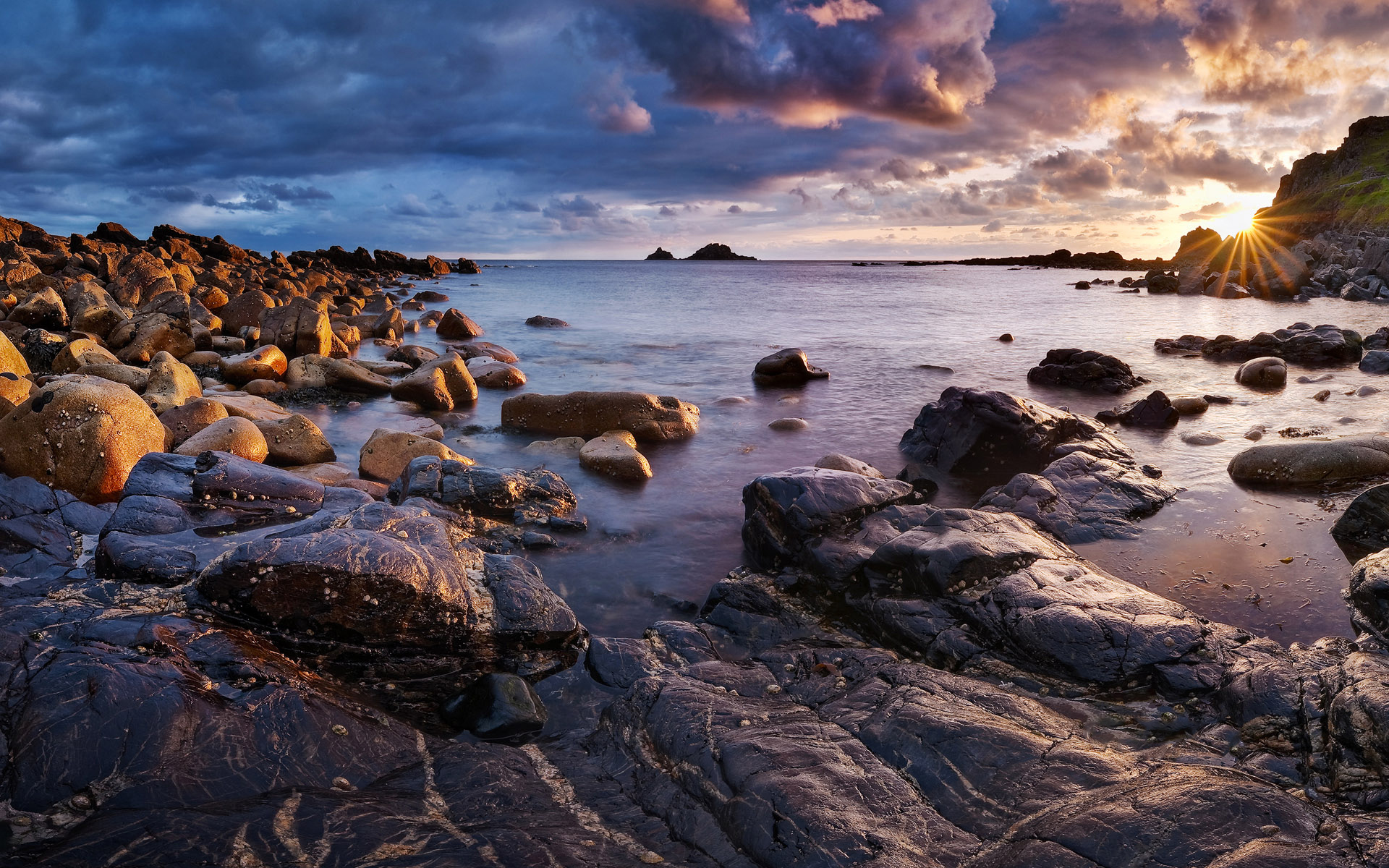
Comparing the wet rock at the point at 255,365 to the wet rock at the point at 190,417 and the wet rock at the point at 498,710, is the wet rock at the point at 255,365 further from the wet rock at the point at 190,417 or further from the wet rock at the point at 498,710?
the wet rock at the point at 498,710

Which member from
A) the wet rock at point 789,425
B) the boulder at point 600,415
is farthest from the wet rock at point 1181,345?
the boulder at point 600,415

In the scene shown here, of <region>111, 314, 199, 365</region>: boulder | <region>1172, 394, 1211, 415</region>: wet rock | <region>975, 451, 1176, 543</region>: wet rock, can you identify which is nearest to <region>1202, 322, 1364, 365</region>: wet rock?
<region>1172, 394, 1211, 415</region>: wet rock

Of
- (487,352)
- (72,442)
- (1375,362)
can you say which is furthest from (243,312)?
→ (1375,362)

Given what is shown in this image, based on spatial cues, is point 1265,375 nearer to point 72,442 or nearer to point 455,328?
point 72,442

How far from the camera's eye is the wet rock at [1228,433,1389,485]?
812cm

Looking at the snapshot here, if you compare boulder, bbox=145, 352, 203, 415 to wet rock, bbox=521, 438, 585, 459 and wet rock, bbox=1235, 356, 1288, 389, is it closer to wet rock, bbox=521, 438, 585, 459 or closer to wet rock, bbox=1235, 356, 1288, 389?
wet rock, bbox=521, 438, 585, 459

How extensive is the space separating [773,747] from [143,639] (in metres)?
3.34

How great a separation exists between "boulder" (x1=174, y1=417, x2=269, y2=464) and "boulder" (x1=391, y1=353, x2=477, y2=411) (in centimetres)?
480

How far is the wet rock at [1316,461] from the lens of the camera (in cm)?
812

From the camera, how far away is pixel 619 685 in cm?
457

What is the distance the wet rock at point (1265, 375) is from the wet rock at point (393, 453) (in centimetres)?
1615

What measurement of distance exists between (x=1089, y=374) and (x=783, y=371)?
6925 mm

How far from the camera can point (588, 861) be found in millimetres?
2859

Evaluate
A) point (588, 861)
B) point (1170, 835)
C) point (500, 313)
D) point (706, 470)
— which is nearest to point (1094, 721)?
point (1170, 835)
